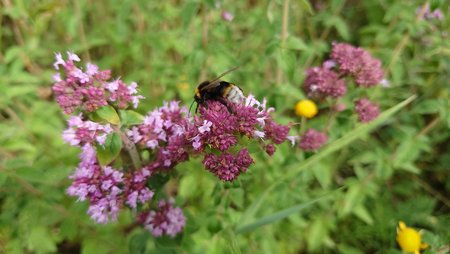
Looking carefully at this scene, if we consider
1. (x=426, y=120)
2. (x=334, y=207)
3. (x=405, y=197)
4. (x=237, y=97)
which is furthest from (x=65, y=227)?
(x=426, y=120)

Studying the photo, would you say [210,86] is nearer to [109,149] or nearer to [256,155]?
[109,149]

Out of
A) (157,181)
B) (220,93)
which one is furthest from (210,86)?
(157,181)

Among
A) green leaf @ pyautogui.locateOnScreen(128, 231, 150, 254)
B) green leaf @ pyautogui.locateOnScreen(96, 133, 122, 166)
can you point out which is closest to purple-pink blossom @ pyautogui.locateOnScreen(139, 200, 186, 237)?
green leaf @ pyautogui.locateOnScreen(128, 231, 150, 254)

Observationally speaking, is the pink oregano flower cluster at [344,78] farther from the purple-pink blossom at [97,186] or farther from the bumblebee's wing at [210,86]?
the purple-pink blossom at [97,186]

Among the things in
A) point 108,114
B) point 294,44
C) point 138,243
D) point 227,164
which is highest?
point 294,44

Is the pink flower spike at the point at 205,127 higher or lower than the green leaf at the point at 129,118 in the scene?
lower

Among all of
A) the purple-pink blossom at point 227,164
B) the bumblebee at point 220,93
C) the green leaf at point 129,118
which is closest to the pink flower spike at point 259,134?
the purple-pink blossom at point 227,164
